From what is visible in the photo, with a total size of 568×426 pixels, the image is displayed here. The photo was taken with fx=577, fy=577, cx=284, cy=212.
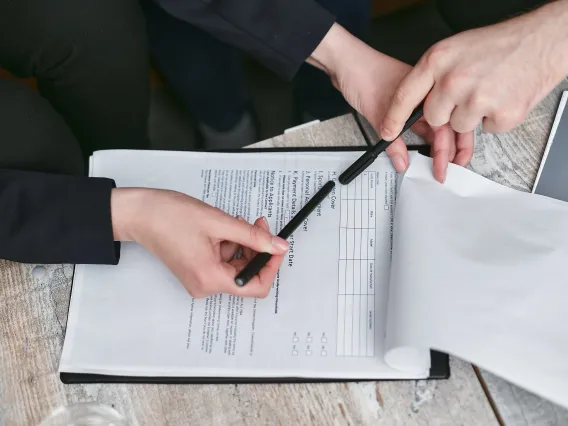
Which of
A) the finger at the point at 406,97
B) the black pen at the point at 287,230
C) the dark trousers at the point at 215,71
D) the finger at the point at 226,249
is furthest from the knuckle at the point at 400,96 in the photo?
the dark trousers at the point at 215,71

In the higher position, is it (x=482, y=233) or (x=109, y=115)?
(x=482, y=233)

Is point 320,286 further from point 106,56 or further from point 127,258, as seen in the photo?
point 106,56

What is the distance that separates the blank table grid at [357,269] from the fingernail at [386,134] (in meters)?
0.04

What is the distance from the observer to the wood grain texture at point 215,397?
1.77ft

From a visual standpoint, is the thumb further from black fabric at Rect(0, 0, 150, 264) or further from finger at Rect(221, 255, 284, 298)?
black fabric at Rect(0, 0, 150, 264)

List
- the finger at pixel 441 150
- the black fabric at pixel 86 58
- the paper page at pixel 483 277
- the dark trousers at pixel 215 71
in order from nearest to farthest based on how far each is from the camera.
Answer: the paper page at pixel 483 277 → the finger at pixel 441 150 → the black fabric at pixel 86 58 → the dark trousers at pixel 215 71

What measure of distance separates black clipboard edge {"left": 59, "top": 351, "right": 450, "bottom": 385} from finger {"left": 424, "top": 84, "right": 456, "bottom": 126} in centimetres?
24

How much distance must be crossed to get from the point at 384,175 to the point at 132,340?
12.5 inches

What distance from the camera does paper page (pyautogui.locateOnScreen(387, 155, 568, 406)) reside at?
51 cm

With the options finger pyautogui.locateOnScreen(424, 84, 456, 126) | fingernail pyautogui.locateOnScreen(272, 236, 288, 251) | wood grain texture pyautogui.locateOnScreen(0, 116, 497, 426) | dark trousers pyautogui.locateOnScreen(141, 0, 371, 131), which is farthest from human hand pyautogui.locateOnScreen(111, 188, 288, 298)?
dark trousers pyautogui.locateOnScreen(141, 0, 371, 131)

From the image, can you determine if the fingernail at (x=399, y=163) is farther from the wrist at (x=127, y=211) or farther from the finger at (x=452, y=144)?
the wrist at (x=127, y=211)

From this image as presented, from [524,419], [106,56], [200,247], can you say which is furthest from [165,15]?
[524,419]

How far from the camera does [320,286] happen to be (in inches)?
23.0

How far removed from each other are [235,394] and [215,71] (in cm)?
67
